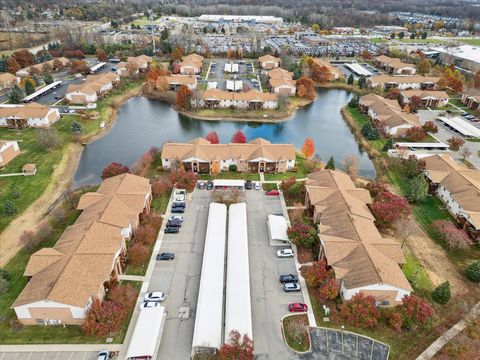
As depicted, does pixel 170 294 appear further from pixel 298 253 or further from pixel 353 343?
pixel 353 343

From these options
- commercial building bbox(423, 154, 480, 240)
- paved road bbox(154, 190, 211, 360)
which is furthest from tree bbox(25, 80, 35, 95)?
commercial building bbox(423, 154, 480, 240)

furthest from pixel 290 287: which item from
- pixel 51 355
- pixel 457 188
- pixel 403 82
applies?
pixel 403 82

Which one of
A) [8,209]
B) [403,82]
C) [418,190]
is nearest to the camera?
[8,209]

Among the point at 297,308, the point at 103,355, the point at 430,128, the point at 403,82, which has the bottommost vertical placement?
the point at 103,355

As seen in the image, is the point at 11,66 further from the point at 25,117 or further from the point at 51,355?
the point at 51,355

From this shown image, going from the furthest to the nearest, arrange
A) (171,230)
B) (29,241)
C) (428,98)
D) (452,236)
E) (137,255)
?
(428,98) < (171,230) < (452,236) < (29,241) < (137,255)

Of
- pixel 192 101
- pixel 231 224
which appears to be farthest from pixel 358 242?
pixel 192 101
